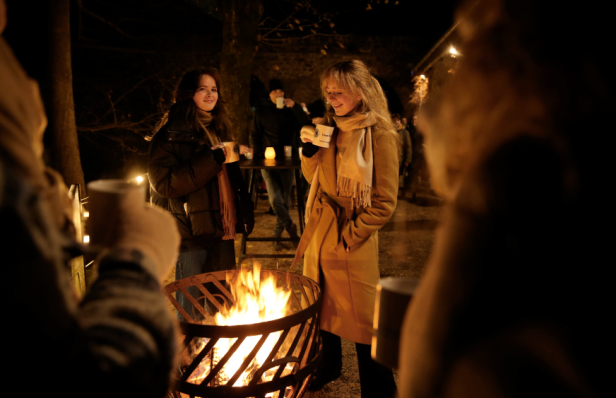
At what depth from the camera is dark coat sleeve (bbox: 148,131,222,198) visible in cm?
286

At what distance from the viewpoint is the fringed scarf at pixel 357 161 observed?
259cm

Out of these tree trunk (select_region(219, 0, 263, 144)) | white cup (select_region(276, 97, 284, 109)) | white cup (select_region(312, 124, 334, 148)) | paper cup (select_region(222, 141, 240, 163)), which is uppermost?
tree trunk (select_region(219, 0, 263, 144))

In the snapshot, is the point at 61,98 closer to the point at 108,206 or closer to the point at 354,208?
the point at 354,208

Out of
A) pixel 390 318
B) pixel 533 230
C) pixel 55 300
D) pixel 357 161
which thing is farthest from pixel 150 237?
pixel 357 161

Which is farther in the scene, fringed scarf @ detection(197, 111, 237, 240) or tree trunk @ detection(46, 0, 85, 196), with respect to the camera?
tree trunk @ detection(46, 0, 85, 196)

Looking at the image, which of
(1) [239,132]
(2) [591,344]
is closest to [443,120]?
(2) [591,344]

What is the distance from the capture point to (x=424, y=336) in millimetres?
796

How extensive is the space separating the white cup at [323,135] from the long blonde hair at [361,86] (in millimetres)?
238

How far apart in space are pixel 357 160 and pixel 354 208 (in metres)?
0.32

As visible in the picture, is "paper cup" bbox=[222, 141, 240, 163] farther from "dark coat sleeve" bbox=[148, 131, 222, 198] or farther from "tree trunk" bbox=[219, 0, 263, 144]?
"tree trunk" bbox=[219, 0, 263, 144]

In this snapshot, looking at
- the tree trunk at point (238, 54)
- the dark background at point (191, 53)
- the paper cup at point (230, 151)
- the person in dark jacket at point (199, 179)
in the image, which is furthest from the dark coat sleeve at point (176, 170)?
the dark background at point (191, 53)

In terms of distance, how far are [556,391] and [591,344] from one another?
10cm

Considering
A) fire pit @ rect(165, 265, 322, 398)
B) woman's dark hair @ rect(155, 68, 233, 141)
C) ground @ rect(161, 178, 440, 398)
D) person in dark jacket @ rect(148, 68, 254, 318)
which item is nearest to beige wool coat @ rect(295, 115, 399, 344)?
fire pit @ rect(165, 265, 322, 398)

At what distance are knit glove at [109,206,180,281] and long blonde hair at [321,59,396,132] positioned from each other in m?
1.97
